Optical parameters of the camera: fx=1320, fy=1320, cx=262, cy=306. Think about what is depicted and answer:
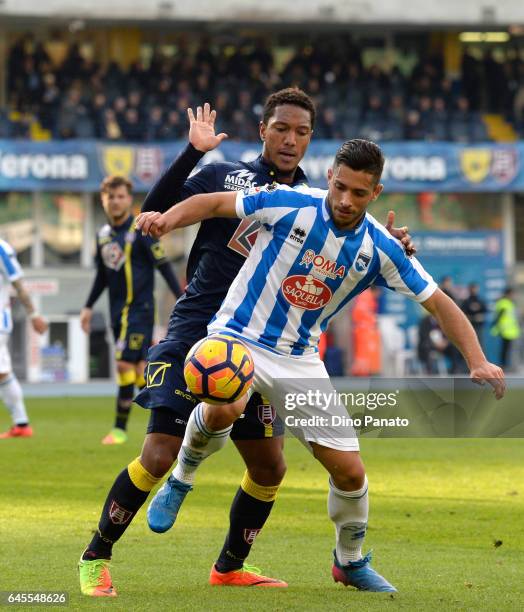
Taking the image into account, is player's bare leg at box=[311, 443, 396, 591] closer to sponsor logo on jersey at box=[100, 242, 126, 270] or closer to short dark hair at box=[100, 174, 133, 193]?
short dark hair at box=[100, 174, 133, 193]

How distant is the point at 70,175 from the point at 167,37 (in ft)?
23.7

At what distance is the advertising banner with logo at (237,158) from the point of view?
1133 inches

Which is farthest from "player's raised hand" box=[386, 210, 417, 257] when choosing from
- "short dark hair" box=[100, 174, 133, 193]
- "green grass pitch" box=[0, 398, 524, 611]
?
"short dark hair" box=[100, 174, 133, 193]

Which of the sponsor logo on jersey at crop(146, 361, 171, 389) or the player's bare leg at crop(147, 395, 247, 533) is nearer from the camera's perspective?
the player's bare leg at crop(147, 395, 247, 533)

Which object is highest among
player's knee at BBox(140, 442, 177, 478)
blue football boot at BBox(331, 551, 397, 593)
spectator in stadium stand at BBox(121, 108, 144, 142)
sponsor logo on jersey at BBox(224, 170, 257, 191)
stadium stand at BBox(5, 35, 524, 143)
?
stadium stand at BBox(5, 35, 524, 143)

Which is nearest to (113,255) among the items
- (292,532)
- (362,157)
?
(292,532)

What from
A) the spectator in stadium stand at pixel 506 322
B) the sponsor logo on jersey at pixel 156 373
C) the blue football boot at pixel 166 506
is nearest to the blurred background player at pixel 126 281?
the sponsor logo on jersey at pixel 156 373

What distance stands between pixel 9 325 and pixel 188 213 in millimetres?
8977

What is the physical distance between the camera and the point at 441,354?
28.7 metres

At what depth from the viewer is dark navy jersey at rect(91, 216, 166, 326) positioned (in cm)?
1284

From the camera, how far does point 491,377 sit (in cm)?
535

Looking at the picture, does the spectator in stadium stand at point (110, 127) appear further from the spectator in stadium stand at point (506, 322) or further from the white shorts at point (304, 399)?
the white shorts at point (304, 399)

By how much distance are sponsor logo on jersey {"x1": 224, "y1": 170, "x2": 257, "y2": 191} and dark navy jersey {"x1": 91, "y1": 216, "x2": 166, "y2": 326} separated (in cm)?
645

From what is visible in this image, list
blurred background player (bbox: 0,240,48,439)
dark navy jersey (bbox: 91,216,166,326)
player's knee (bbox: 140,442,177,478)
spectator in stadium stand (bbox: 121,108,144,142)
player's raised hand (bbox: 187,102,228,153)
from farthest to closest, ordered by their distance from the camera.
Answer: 1. spectator in stadium stand (bbox: 121,108,144,142)
2. blurred background player (bbox: 0,240,48,439)
3. dark navy jersey (bbox: 91,216,166,326)
4. player's raised hand (bbox: 187,102,228,153)
5. player's knee (bbox: 140,442,177,478)
